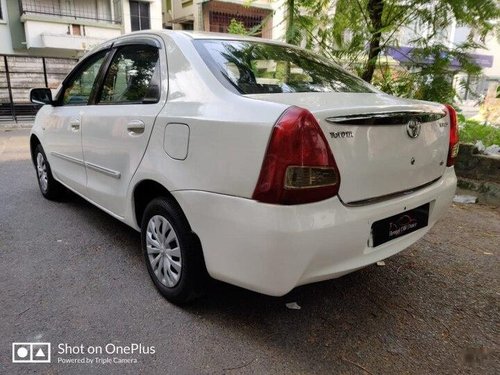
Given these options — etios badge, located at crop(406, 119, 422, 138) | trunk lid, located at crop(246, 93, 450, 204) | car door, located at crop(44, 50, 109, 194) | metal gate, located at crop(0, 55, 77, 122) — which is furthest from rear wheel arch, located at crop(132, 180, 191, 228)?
metal gate, located at crop(0, 55, 77, 122)

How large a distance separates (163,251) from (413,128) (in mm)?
1603

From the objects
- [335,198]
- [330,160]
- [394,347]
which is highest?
[330,160]

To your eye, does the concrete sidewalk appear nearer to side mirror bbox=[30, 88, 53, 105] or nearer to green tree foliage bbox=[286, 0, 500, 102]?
side mirror bbox=[30, 88, 53, 105]

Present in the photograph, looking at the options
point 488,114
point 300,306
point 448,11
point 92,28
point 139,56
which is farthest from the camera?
point 92,28

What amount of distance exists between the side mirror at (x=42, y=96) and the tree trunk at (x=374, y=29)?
12.4ft

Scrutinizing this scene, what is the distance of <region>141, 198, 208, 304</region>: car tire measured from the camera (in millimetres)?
2236

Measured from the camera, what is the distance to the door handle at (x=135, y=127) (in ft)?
8.17

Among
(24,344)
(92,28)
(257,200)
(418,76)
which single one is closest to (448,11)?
(418,76)

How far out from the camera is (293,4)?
5086mm

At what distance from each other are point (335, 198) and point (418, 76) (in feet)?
12.6

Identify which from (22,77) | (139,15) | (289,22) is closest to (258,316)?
(289,22)

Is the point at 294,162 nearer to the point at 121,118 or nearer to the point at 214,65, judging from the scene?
the point at 214,65

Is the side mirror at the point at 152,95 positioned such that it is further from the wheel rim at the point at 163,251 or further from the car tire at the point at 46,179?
the car tire at the point at 46,179

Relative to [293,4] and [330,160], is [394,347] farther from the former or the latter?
[293,4]
